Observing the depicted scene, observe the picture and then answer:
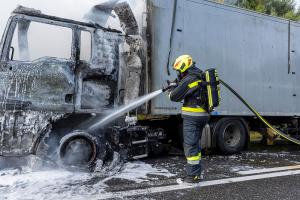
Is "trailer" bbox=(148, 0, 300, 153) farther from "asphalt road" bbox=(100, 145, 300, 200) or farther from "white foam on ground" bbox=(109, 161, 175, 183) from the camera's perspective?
"white foam on ground" bbox=(109, 161, 175, 183)

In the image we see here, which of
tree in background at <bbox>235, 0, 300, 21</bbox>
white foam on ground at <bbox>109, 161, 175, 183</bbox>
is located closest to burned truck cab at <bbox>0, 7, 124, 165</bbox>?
white foam on ground at <bbox>109, 161, 175, 183</bbox>

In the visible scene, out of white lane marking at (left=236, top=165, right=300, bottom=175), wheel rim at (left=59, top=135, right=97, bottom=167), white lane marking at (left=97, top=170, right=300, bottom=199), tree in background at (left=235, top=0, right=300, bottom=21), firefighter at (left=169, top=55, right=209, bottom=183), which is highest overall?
tree in background at (left=235, top=0, right=300, bottom=21)

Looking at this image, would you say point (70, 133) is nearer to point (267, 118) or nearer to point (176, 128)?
point (176, 128)

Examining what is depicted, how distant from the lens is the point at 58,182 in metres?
5.34

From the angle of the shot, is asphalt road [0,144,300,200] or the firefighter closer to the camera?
asphalt road [0,144,300,200]

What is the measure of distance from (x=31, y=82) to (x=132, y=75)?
1825 millimetres

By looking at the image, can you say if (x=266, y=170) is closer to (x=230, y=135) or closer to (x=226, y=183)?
(x=226, y=183)

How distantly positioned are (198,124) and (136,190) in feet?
4.33

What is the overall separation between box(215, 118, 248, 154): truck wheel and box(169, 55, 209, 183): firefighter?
228cm

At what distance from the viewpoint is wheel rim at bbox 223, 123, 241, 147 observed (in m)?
7.98

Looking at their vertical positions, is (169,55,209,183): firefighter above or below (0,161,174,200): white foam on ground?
above

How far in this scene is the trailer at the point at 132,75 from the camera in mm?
5719

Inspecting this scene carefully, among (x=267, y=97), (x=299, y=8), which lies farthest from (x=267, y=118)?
(x=299, y=8)

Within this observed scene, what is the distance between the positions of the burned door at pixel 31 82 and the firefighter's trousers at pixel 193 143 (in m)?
1.92
